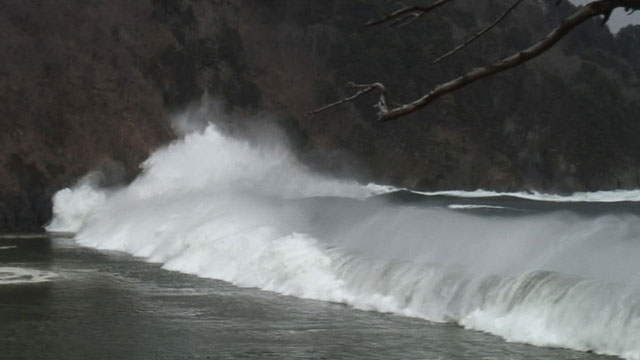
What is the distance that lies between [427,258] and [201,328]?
5.12 m

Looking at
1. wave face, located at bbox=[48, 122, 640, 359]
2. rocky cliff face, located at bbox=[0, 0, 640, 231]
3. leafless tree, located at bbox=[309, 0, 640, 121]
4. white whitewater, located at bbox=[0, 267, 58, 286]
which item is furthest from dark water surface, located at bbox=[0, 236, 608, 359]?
rocky cliff face, located at bbox=[0, 0, 640, 231]

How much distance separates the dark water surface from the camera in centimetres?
1108

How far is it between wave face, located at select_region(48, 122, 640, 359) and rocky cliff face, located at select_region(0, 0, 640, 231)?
1877 cm

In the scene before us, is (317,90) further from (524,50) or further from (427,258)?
(524,50)

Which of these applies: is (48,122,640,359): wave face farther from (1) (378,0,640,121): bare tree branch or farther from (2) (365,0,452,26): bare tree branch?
(2) (365,0,452,26): bare tree branch

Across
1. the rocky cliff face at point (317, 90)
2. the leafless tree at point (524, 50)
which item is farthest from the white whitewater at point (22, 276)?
the rocky cliff face at point (317, 90)

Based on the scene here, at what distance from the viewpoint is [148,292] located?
54.9 ft

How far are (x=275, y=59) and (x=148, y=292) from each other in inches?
2271

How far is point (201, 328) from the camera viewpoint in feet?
41.7

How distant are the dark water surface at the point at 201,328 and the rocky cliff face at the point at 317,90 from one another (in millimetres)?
28177

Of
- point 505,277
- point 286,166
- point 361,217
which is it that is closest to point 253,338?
point 505,277

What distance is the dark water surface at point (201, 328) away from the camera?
11.1m

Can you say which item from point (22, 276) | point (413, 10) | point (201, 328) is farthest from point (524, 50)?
point (22, 276)

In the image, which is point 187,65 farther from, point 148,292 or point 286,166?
point 148,292
